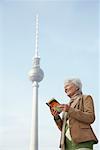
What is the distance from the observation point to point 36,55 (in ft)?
244

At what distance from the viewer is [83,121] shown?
5.34m

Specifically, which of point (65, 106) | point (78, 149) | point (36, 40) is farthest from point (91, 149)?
point (36, 40)

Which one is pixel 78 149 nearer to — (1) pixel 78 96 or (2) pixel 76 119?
(2) pixel 76 119

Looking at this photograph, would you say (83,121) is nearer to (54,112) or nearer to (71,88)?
(54,112)

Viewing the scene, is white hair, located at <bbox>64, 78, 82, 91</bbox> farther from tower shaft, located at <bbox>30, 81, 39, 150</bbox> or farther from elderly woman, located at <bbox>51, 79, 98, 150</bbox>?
tower shaft, located at <bbox>30, 81, 39, 150</bbox>

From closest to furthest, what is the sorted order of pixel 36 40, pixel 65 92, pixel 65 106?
pixel 65 106 < pixel 65 92 < pixel 36 40

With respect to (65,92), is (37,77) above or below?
above

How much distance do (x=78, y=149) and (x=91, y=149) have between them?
0.60ft

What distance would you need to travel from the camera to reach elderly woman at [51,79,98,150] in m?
5.29

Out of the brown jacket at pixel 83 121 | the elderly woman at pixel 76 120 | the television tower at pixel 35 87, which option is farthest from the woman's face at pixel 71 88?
the television tower at pixel 35 87

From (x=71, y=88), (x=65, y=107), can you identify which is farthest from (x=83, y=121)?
(x=71, y=88)

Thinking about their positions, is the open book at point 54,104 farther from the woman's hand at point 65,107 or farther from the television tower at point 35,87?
the television tower at point 35,87

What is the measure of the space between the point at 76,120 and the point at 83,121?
0.10 meters

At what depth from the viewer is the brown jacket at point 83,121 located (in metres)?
5.29
